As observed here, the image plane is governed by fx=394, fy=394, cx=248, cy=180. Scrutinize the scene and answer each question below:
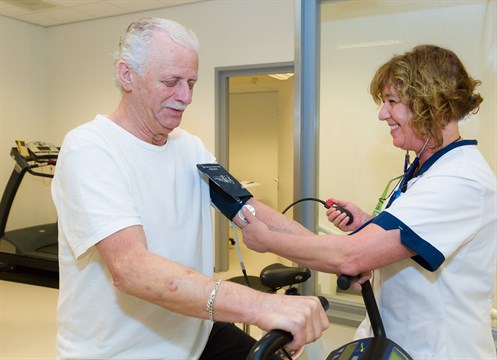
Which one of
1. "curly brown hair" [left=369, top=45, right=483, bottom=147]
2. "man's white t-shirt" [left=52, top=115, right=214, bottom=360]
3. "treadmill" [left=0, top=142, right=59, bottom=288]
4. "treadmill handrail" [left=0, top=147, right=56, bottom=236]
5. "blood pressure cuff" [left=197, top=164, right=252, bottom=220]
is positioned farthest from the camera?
"treadmill handrail" [left=0, top=147, right=56, bottom=236]

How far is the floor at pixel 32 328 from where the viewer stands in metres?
2.01

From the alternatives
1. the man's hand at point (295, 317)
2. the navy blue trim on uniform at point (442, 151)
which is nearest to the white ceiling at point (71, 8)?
the navy blue trim on uniform at point (442, 151)

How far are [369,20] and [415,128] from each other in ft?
3.59

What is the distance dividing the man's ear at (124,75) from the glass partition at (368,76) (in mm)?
1115

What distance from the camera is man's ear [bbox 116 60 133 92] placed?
3.70 ft

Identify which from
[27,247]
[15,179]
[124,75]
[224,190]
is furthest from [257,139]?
[124,75]

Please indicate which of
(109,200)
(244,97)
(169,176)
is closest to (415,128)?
(169,176)

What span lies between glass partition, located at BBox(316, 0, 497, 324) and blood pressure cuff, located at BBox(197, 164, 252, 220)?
71 cm

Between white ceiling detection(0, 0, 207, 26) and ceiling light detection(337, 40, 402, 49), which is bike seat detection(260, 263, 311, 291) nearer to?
ceiling light detection(337, 40, 402, 49)

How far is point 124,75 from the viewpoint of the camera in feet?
3.74

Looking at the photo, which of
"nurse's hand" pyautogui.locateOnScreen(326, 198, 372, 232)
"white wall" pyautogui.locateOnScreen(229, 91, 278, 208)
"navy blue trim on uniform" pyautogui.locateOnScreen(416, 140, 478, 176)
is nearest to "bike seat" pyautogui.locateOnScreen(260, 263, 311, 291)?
"nurse's hand" pyautogui.locateOnScreen(326, 198, 372, 232)

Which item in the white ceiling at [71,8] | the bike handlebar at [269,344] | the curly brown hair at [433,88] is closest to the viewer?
the bike handlebar at [269,344]

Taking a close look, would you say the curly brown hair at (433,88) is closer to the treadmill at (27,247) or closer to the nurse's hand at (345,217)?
the nurse's hand at (345,217)

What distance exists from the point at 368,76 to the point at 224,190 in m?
1.18
